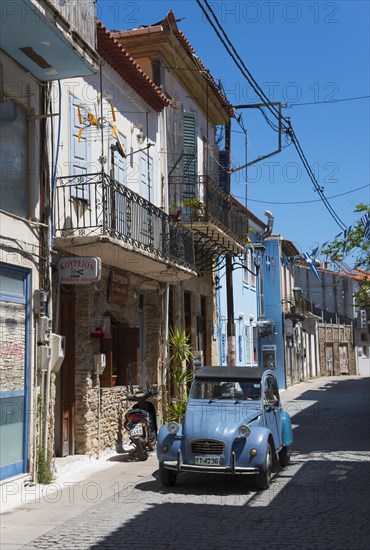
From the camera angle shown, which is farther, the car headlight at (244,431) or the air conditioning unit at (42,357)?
the air conditioning unit at (42,357)

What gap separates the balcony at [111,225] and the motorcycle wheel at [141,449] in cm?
339

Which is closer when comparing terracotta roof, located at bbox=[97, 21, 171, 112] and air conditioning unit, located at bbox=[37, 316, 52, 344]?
air conditioning unit, located at bbox=[37, 316, 52, 344]

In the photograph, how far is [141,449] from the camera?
13406mm

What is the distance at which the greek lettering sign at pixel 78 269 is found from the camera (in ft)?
40.1

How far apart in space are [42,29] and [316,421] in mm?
13781

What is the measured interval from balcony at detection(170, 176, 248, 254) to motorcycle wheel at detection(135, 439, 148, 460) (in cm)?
717

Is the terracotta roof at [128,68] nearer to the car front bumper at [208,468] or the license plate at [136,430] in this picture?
the license plate at [136,430]

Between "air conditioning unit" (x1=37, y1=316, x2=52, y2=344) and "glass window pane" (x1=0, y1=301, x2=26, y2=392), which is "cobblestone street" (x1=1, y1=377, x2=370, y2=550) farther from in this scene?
"air conditioning unit" (x1=37, y1=316, x2=52, y2=344)

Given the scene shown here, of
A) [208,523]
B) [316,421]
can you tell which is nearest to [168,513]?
[208,523]

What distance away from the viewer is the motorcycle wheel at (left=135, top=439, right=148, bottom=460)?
13.4 metres

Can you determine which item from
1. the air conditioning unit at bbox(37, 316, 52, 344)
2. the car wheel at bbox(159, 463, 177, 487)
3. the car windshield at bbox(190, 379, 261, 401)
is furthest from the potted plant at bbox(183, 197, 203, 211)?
the car wheel at bbox(159, 463, 177, 487)

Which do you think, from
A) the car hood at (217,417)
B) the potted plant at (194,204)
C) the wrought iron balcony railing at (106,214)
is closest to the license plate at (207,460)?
the car hood at (217,417)

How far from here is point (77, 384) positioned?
531 inches

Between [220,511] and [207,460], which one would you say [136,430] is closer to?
[207,460]
